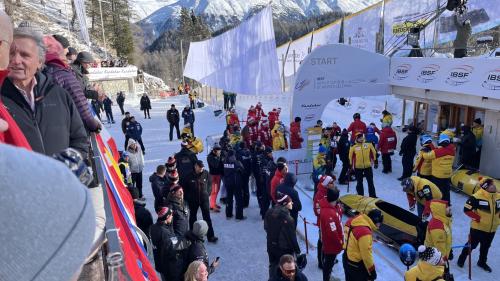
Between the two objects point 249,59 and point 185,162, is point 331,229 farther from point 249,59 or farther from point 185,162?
point 249,59

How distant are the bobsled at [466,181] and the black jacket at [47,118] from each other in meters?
9.78

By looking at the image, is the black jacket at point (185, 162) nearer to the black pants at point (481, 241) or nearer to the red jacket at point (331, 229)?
the red jacket at point (331, 229)

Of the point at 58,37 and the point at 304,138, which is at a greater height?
the point at 58,37

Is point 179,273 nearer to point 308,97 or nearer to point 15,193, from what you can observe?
point 15,193

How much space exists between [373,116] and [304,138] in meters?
10.9

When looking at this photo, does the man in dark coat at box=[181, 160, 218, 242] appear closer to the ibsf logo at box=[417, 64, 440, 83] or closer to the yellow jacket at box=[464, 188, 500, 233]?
the yellow jacket at box=[464, 188, 500, 233]

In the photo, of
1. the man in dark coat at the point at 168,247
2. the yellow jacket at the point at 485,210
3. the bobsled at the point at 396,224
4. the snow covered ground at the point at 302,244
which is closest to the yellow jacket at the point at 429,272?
the snow covered ground at the point at 302,244

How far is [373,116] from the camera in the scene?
21312 mm

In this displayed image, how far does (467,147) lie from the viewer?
34.4ft

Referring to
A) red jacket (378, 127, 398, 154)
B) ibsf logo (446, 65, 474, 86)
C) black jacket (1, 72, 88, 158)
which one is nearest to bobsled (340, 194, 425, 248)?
red jacket (378, 127, 398, 154)

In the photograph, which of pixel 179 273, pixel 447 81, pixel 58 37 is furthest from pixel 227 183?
pixel 447 81

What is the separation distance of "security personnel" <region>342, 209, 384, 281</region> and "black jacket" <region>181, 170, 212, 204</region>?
9.80ft

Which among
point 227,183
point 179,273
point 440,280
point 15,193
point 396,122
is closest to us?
point 15,193

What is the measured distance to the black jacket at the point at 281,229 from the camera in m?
5.44
